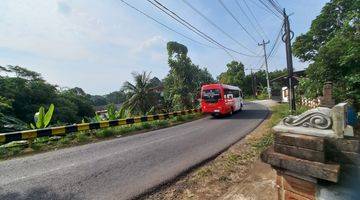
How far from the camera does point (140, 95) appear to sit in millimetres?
26656

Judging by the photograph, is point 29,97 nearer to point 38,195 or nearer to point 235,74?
point 38,195

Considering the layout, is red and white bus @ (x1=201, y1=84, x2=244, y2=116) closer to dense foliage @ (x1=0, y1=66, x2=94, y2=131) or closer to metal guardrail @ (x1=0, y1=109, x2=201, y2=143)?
metal guardrail @ (x1=0, y1=109, x2=201, y2=143)

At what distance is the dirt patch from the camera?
4.91m

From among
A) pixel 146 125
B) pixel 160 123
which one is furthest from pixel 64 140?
pixel 160 123

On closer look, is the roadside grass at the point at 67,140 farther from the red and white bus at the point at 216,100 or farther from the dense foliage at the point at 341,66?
the dense foliage at the point at 341,66

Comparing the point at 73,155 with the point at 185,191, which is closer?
the point at 185,191

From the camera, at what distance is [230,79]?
67438mm

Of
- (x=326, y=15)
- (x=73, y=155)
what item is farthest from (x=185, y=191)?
(x=326, y=15)

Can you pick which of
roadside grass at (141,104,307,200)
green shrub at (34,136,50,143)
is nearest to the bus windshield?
roadside grass at (141,104,307,200)

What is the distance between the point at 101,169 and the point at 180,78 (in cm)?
2771

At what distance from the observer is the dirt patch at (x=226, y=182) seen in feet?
16.1

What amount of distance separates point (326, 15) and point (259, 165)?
26.8 m

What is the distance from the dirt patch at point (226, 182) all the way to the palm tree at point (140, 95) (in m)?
19.5

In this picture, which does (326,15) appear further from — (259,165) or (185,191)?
(185,191)
